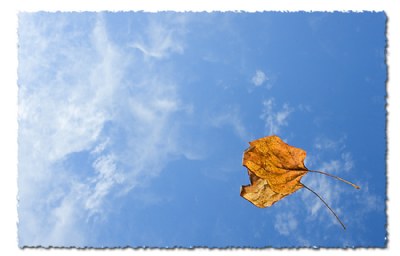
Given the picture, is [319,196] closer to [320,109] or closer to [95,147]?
[320,109]

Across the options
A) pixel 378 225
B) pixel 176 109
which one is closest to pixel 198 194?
pixel 176 109

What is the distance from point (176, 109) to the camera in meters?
3.03

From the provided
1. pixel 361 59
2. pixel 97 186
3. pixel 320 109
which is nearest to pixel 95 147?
pixel 97 186

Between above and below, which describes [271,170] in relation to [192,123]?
below

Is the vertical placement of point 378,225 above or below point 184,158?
below

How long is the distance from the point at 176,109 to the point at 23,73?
89 centimetres

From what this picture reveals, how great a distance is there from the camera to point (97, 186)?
3.00 m

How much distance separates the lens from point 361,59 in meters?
3.07
